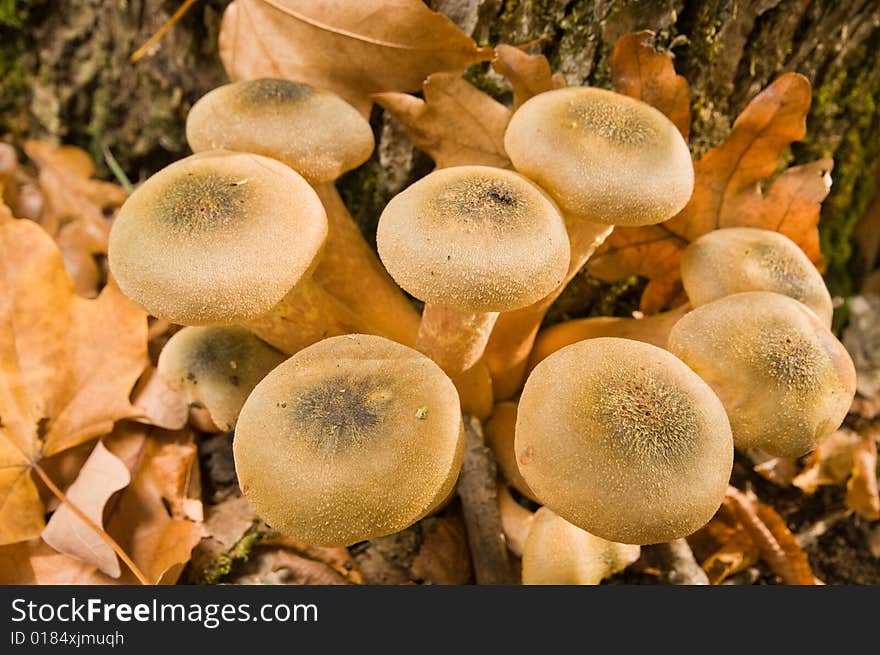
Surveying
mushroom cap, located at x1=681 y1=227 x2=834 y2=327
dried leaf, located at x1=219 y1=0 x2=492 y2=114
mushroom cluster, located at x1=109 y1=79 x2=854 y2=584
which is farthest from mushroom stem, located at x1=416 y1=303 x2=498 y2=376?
dried leaf, located at x1=219 y1=0 x2=492 y2=114

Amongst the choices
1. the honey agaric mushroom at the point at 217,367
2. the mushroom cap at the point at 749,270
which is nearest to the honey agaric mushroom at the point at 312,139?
the honey agaric mushroom at the point at 217,367

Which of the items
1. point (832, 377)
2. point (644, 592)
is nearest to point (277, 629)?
point (644, 592)

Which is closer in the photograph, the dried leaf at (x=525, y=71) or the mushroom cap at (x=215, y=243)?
the mushroom cap at (x=215, y=243)

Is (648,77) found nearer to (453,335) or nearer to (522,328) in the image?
(522,328)

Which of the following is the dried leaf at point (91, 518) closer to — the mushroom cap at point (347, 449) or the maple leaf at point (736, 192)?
the mushroom cap at point (347, 449)

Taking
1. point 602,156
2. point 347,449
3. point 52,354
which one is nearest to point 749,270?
point 602,156

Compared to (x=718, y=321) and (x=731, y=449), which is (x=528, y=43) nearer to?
(x=718, y=321)
